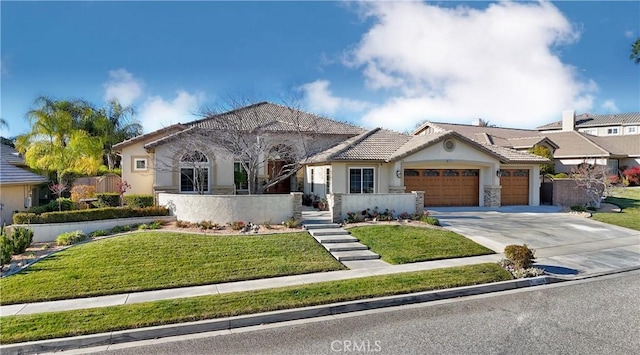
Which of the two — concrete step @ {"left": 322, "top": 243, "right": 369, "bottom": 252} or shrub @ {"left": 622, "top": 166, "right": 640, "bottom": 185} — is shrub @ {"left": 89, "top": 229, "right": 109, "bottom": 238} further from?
shrub @ {"left": 622, "top": 166, "right": 640, "bottom": 185}

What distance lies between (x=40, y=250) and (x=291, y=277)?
32.6ft

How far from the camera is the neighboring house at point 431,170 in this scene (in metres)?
21.4

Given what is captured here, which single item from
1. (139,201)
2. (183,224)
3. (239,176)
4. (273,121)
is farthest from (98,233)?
(273,121)

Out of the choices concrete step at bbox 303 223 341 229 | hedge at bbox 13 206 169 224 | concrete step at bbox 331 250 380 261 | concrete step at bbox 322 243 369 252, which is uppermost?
hedge at bbox 13 206 169 224

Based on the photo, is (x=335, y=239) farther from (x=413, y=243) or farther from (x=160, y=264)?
(x=160, y=264)

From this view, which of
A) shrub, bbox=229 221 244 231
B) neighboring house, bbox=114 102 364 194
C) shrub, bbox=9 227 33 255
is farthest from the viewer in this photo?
neighboring house, bbox=114 102 364 194

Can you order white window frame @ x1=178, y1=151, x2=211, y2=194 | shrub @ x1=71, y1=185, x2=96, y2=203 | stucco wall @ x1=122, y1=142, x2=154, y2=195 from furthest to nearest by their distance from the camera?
stucco wall @ x1=122, y1=142, x2=154, y2=195, white window frame @ x1=178, y1=151, x2=211, y2=194, shrub @ x1=71, y1=185, x2=96, y2=203

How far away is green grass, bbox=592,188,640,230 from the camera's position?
62.4 feet

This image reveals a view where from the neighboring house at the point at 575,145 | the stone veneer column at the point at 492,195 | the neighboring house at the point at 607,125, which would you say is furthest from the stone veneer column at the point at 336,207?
the neighboring house at the point at 607,125

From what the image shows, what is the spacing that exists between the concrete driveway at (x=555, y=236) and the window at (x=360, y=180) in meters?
3.84

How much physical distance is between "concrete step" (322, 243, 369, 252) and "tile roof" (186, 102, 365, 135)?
27.5 feet

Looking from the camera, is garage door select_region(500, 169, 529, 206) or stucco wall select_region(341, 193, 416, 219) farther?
garage door select_region(500, 169, 529, 206)

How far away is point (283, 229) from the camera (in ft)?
48.6

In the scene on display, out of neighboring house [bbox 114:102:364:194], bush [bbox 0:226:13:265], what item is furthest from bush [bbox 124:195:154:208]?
bush [bbox 0:226:13:265]
